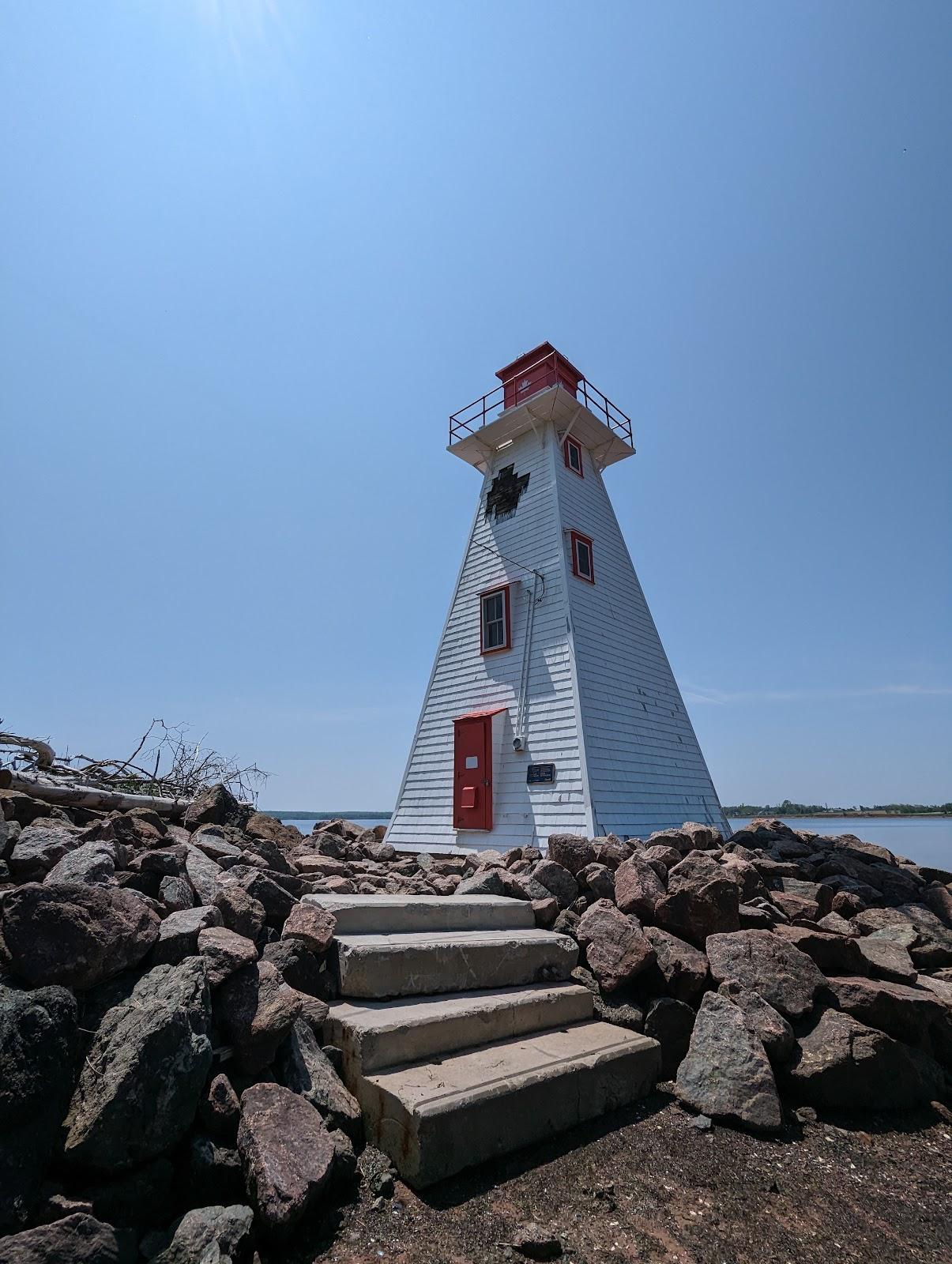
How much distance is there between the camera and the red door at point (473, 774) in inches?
421

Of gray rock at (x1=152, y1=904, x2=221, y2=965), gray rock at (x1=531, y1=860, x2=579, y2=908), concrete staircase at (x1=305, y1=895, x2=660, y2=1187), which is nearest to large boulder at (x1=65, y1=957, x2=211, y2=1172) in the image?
gray rock at (x1=152, y1=904, x2=221, y2=965)

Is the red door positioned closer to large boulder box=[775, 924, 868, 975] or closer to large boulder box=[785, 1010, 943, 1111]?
large boulder box=[775, 924, 868, 975]

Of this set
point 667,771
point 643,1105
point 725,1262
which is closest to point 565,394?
point 667,771

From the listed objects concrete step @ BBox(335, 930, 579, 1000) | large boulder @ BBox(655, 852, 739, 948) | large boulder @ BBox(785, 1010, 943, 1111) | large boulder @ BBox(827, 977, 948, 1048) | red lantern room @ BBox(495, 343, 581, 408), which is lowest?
large boulder @ BBox(785, 1010, 943, 1111)

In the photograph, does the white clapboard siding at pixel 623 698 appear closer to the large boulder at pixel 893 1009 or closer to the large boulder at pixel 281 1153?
the large boulder at pixel 893 1009

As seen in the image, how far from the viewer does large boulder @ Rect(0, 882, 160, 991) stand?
2930 mm

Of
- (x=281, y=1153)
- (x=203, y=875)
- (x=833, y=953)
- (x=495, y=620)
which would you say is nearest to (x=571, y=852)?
(x=833, y=953)

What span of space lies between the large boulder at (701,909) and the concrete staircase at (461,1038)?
805mm

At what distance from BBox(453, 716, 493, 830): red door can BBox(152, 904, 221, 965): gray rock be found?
286 inches

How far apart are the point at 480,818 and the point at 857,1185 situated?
7.59 metres

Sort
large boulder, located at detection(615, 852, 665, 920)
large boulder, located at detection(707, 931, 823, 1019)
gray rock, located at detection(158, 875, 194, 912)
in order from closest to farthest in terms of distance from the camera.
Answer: gray rock, located at detection(158, 875, 194, 912)
large boulder, located at detection(707, 931, 823, 1019)
large boulder, located at detection(615, 852, 665, 920)

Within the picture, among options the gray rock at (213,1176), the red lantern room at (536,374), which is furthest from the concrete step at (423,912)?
the red lantern room at (536,374)

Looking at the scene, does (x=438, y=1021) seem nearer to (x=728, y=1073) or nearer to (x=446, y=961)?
(x=446, y=961)

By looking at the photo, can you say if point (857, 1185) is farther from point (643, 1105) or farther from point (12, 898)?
point (12, 898)
